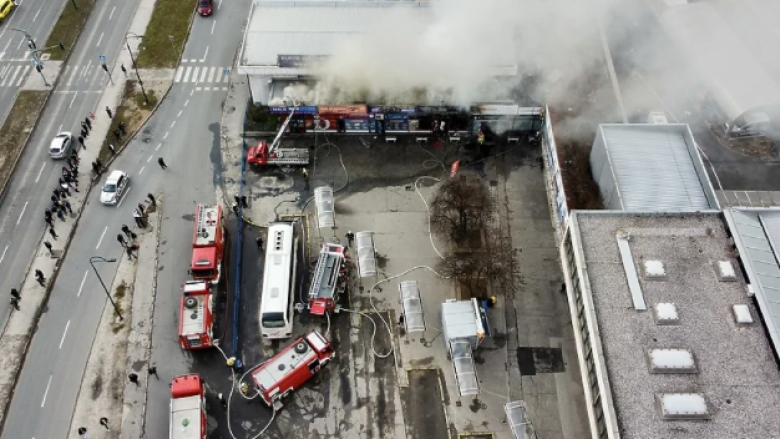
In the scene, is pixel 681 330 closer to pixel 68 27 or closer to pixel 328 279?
pixel 328 279

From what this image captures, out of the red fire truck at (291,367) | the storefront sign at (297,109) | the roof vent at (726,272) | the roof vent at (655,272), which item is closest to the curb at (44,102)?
the storefront sign at (297,109)

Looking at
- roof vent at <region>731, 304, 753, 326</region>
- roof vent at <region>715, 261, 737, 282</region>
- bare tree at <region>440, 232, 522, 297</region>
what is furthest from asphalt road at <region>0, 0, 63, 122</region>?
roof vent at <region>731, 304, 753, 326</region>

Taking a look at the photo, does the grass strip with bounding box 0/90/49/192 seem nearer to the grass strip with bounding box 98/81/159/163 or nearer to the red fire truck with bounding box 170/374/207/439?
the grass strip with bounding box 98/81/159/163

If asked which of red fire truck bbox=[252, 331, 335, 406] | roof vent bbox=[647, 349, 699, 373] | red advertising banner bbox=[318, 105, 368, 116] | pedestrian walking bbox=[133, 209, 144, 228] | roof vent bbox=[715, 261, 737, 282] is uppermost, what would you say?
Answer: red advertising banner bbox=[318, 105, 368, 116]

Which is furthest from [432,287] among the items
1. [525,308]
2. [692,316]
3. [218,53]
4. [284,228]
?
[218,53]

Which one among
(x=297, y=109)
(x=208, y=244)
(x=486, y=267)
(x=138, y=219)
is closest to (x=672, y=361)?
(x=486, y=267)

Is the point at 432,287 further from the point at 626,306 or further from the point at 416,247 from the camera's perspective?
the point at 626,306

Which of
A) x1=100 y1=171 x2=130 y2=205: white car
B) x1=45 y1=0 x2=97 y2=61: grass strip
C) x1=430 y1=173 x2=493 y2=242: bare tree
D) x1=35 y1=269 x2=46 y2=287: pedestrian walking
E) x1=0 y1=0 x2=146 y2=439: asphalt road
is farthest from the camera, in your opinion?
x1=45 y1=0 x2=97 y2=61: grass strip
